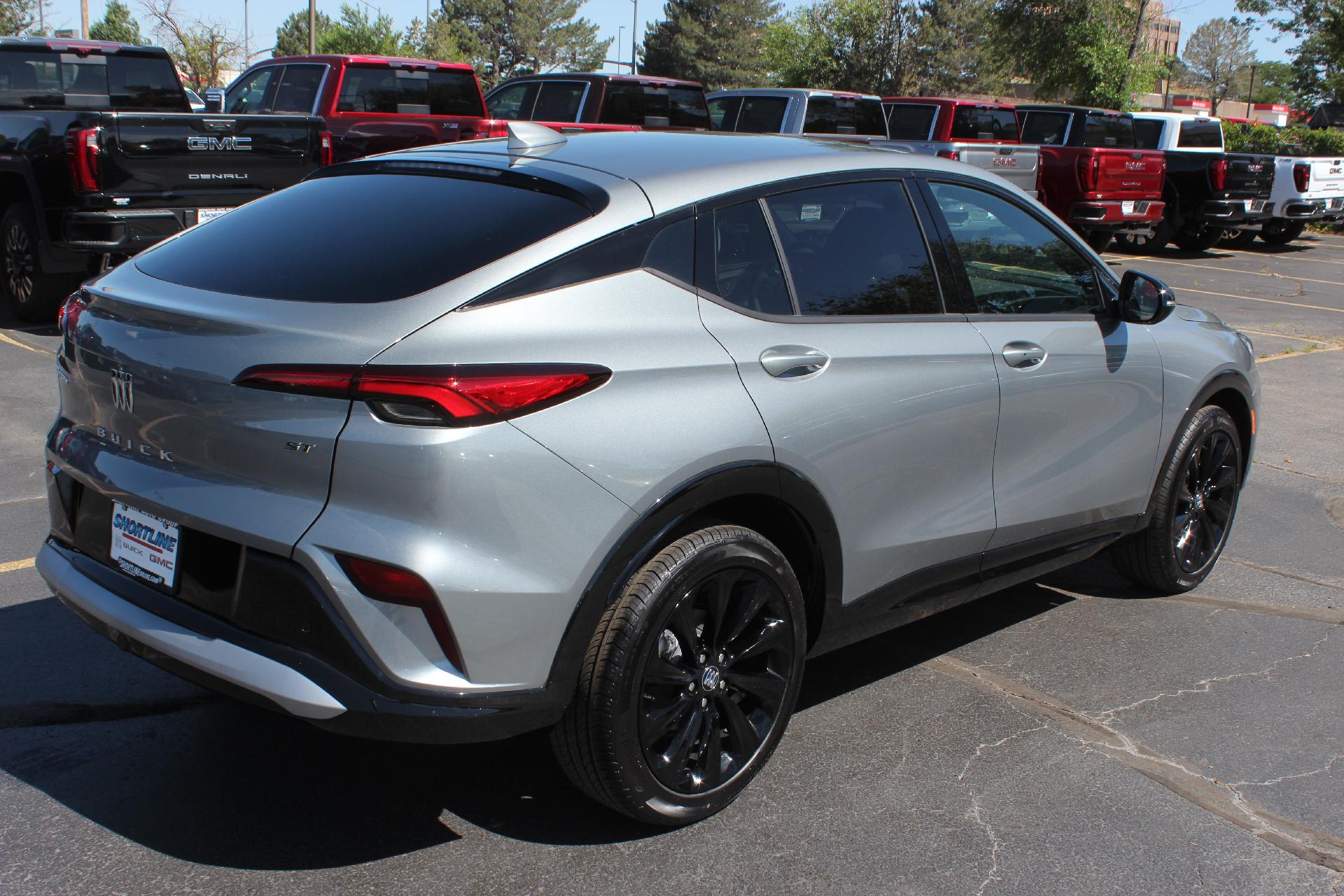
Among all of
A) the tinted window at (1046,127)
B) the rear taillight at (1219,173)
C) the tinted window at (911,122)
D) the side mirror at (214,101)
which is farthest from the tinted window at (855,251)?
the rear taillight at (1219,173)

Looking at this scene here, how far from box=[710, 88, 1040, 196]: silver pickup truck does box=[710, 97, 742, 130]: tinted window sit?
0.4 inches

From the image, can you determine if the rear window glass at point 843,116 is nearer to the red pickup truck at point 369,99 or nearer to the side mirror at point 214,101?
the red pickup truck at point 369,99

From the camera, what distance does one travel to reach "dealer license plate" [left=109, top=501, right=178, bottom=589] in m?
2.86

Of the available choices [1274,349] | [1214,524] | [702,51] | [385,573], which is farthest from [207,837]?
[702,51]

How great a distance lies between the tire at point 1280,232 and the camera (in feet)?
70.6

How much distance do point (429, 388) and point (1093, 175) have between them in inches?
606

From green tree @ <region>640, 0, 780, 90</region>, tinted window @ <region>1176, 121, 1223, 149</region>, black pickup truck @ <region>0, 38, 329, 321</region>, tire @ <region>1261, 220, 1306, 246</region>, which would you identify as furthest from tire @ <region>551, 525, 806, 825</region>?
green tree @ <region>640, 0, 780, 90</region>

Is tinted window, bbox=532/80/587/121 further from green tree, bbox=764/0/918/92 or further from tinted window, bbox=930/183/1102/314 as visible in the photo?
green tree, bbox=764/0/918/92

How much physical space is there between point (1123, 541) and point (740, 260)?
238 centimetres

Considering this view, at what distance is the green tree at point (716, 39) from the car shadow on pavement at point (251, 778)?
8466cm

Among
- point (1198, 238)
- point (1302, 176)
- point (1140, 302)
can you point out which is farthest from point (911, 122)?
point (1140, 302)

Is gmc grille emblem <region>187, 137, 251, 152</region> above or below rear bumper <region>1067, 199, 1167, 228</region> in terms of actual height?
above

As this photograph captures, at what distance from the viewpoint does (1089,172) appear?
16.3m

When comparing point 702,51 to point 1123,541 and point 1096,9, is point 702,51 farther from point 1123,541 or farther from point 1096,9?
point 1123,541
